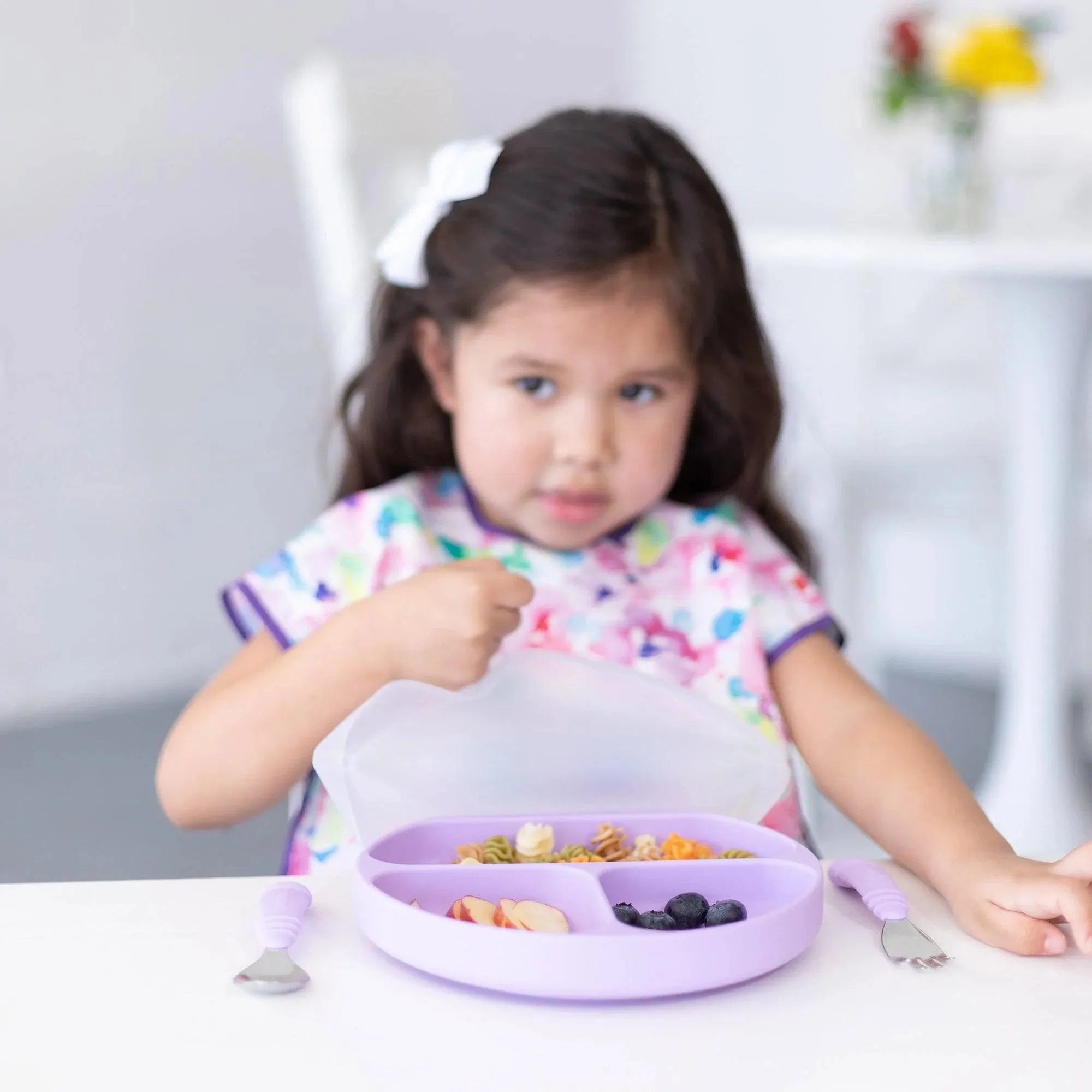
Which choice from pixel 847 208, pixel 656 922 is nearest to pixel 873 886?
pixel 656 922

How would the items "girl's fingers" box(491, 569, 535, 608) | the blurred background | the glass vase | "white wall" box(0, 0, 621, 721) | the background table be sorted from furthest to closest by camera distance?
1. "white wall" box(0, 0, 621, 721)
2. the blurred background
3. the glass vase
4. the background table
5. "girl's fingers" box(491, 569, 535, 608)

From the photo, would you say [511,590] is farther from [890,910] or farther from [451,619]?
A: [890,910]

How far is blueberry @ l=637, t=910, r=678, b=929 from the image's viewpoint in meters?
0.62

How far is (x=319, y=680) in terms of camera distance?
93 cm

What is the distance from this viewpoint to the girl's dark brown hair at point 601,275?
1.09 m

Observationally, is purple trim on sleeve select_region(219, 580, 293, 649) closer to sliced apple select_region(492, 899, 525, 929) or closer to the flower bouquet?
sliced apple select_region(492, 899, 525, 929)

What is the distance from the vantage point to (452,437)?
4.15 feet

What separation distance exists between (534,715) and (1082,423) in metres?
1.57

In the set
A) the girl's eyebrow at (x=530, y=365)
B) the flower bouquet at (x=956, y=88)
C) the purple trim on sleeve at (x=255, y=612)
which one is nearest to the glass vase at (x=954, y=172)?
the flower bouquet at (x=956, y=88)

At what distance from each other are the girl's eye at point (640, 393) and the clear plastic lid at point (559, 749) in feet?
0.97

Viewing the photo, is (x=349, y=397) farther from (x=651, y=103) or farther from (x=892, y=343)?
(x=651, y=103)

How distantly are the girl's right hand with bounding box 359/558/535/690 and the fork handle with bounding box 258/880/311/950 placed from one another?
180mm

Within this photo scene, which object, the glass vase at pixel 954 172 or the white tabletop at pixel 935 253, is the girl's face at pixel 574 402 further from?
the glass vase at pixel 954 172

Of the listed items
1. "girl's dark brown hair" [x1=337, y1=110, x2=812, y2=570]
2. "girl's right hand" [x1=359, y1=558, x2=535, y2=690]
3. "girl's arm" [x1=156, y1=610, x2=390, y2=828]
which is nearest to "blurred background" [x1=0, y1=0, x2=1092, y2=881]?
"girl's dark brown hair" [x1=337, y1=110, x2=812, y2=570]
